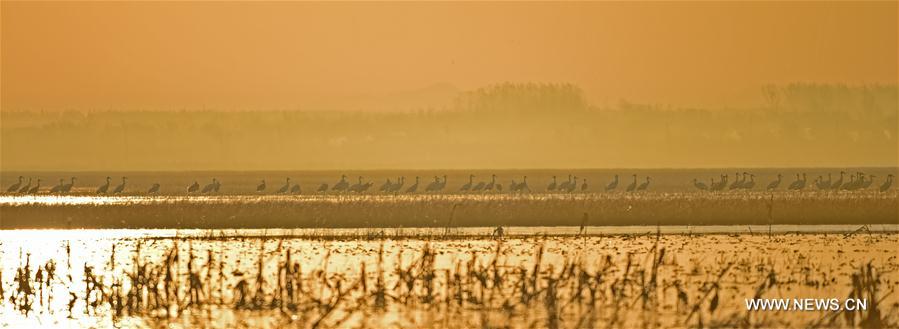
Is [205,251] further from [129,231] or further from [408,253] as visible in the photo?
[129,231]

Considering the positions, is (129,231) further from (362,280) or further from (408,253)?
(362,280)

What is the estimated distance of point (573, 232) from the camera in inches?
1569

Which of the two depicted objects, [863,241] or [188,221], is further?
[188,221]

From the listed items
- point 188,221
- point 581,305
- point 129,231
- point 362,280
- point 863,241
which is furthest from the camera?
point 188,221

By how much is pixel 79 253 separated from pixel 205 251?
2.64 meters

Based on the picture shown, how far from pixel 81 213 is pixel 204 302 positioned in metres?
27.4

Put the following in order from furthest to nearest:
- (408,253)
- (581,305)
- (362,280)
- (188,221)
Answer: (188,221) → (408,253) → (362,280) → (581,305)

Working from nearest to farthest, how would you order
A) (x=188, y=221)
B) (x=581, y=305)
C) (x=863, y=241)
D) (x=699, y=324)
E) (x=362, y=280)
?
(x=699, y=324) → (x=581, y=305) → (x=362, y=280) → (x=863, y=241) → (x=188, y=221)

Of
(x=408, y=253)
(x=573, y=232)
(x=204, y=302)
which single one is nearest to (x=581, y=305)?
(x=204, y=302)

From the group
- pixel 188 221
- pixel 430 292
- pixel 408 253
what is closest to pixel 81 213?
pixel 188 221

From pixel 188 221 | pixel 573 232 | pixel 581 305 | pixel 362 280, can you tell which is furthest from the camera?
pixel 188 221

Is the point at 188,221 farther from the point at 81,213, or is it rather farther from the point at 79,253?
the point at 79,253

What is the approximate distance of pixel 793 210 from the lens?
48500 mm

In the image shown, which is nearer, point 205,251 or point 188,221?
point 205,251
